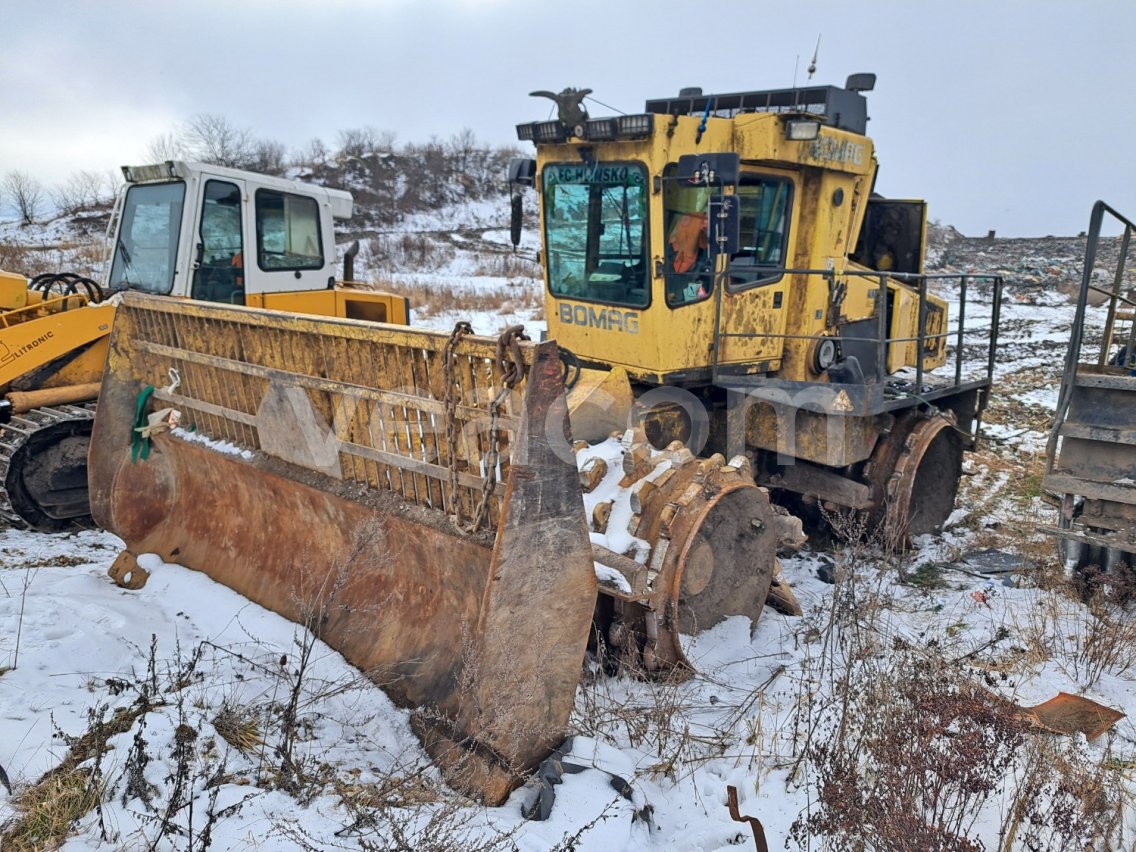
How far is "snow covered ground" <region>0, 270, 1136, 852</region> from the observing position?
271cm

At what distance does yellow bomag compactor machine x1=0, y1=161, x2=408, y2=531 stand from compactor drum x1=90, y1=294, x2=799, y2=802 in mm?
1131

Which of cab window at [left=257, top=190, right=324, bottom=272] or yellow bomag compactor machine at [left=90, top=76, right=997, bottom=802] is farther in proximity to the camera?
cab window at [left=257, top=190, right=324, bottom=272]

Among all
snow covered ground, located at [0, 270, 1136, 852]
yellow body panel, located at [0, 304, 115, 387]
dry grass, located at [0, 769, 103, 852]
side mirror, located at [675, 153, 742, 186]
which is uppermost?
side mirror, located at [675, 153, 742, 186]

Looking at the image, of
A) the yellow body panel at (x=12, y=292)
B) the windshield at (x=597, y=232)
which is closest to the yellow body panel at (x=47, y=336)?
the yellow body panel at (x=12, y=292)

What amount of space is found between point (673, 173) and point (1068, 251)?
3470cm

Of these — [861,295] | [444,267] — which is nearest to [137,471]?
[861,295]

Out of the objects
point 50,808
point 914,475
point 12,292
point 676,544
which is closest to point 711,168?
point 676,544

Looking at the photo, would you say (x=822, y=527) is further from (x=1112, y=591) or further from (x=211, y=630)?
(x=211, y=630)

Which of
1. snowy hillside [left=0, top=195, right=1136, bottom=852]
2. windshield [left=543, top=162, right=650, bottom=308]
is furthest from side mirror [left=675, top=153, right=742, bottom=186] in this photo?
snowy hillside [left=0, top=195, right=1136, bottom=852]

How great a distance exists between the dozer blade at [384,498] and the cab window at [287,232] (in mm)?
2568

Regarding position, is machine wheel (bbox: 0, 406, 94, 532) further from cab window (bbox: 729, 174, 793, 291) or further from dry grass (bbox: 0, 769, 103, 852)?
cab window (bbox: 729, 174, 793, 291)

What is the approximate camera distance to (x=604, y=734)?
3451mm

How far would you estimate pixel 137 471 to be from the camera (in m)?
5.10

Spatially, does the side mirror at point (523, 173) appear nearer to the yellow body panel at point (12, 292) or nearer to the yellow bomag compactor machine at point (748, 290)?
the yellow bomag compactor machine at point (748, 290)
